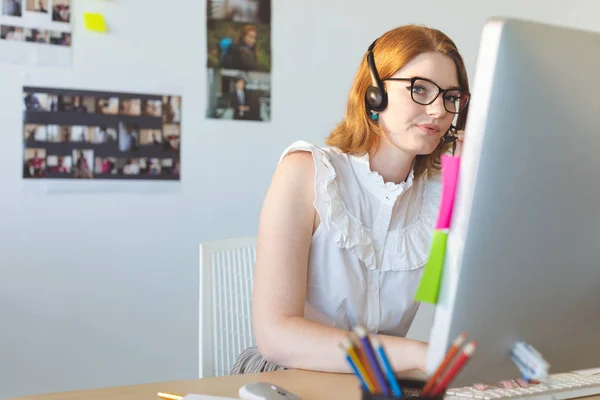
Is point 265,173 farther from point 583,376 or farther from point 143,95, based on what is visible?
point 583,376

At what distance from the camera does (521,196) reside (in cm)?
56

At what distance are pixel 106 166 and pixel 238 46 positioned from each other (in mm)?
627

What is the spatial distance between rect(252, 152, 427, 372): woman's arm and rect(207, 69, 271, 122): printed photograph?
1.14 m

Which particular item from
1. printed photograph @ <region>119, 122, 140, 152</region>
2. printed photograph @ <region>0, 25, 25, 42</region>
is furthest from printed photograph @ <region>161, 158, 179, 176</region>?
printed photograph @ <region>0, 25, 25, 42</region>

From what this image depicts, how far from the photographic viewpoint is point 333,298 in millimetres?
1206

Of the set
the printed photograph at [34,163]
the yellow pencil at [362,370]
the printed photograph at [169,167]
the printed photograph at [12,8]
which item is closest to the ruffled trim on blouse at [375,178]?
the yellow pencil at [362,370]

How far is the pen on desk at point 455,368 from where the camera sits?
499 mm

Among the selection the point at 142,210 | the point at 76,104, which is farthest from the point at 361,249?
the point at 76,104

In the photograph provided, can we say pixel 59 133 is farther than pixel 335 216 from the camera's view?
Yes

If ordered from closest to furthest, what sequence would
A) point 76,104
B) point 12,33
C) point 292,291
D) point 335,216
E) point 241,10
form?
1. point 292,291
2. point 335,216
3. point 12,33
4. point 76,104
5. point 241,10

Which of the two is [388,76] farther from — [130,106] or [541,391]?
[130,106]

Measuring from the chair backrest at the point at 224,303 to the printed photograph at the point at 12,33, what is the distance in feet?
3.34

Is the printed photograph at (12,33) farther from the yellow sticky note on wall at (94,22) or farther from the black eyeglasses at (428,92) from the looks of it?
the black eyeglasses at (428,92)

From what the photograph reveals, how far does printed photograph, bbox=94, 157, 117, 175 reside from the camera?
2.15 metres
